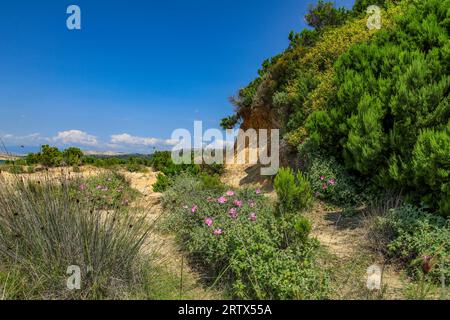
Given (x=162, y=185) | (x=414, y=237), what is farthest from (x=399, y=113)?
(x=162, y=185)

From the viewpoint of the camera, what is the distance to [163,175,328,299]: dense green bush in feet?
10.4

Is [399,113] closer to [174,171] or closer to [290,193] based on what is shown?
[290,193]

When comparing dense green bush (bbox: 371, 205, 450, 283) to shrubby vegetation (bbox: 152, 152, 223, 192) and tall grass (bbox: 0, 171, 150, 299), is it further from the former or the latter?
shrubby vegetation (bbox: 152, 152, 223, 192)

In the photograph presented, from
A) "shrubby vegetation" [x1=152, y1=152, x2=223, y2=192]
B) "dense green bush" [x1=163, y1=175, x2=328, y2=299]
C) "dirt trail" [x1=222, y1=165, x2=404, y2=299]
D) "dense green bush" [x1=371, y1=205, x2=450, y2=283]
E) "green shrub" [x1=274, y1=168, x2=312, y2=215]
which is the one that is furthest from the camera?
"shrubby vegetation" [x1=152, y1=152, x2=223, y2=192]

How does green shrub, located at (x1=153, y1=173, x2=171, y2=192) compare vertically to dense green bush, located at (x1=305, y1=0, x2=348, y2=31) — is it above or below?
below

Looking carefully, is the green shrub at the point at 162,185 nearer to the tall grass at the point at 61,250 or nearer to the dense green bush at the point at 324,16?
the tall grass at the point at 61,250

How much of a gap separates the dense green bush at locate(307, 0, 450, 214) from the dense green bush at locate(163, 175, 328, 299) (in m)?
2.02

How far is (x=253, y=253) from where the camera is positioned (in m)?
3.59

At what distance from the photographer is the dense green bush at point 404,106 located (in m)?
4.41

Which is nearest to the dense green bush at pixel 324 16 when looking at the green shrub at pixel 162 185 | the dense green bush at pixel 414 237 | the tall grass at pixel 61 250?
the green shrub at pixel 162 185

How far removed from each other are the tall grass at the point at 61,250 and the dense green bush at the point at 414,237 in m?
3.14

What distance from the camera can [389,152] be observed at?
5395 mm

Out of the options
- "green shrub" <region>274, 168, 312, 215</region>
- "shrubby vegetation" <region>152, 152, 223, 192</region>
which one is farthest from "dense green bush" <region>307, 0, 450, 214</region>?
"shrubby vegetation" <region>152, 152, 223, 192</region>
